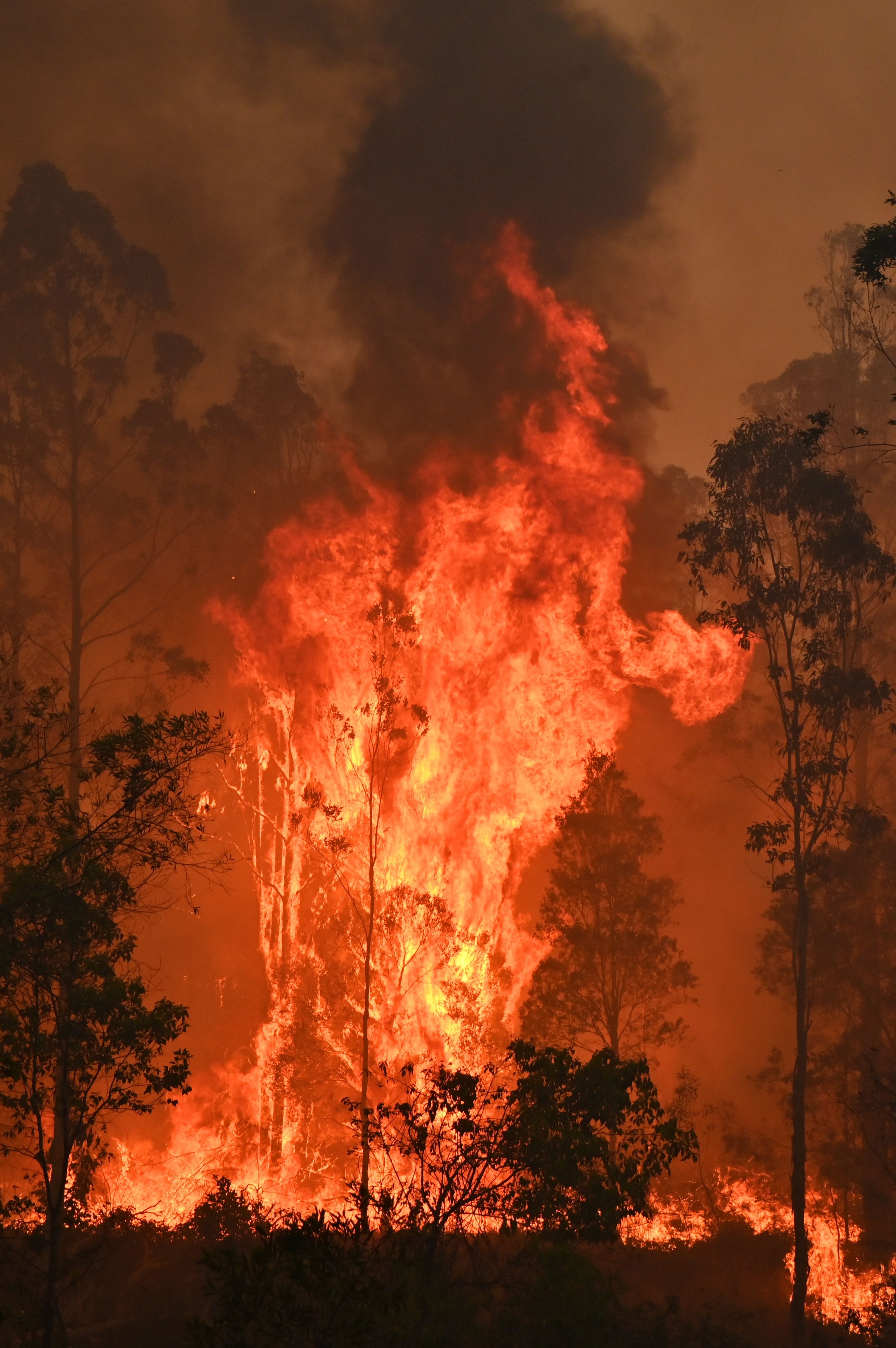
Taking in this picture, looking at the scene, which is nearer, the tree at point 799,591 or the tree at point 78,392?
the tree at point 799,591

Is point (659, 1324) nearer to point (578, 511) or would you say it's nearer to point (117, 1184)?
point (117, 1184)

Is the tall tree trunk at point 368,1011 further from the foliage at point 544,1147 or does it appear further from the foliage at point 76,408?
the foliage at point 76,408

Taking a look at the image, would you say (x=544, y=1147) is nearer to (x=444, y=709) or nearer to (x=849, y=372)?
(x=444, y=709)

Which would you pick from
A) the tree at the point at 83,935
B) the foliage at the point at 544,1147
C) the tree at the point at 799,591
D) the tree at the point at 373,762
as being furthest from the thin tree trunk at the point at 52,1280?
the tree at the point at 799,591

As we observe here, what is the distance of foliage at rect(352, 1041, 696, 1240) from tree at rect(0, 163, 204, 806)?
1940cm

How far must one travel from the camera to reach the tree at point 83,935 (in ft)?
41.2

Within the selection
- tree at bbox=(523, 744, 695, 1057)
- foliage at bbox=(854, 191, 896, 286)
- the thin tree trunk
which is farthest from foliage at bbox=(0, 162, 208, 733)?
foliage at bbox=(854, 191, 896, 286)

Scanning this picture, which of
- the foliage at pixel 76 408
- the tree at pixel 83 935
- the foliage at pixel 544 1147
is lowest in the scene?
the foliage at pixel 544 1147

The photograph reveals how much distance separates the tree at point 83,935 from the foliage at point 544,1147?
3.59 metres

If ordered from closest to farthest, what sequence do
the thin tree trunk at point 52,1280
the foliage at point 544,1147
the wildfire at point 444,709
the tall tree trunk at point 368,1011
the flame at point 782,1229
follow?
the foliage at point 544,1147 < the thin tree trunk at point 52,1280 < the tall tree trunk at point 368,1011 < the flame at point 782,1229 < the wildfire at point 444,709

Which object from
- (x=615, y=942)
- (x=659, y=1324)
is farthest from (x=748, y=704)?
(x=659, y=1324)

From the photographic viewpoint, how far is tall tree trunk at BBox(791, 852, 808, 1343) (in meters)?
20.0

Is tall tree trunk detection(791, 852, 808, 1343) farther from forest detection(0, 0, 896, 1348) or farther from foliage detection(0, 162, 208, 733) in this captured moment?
foliage detection(0, 162, 208, 733)

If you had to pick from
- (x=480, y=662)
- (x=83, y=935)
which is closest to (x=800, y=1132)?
(x=480, y=662)
